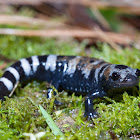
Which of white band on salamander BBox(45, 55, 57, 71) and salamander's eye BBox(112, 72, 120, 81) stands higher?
white band on salamander BBox(45, 55, 57, 71)

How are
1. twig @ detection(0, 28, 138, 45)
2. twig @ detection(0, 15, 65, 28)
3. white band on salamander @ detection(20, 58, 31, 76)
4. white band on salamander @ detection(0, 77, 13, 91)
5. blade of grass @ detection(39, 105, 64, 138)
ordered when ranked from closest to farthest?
blade of grass @ detection(39, 105, 64, 138) → white band on salamander @ detection(0, 77, 13, 91) → white band on salamander @ detection(20, 58, 31, 76) → twig @ detection(0, 28, 138, 45) → twig @ detection(0, 15, 65, 28)

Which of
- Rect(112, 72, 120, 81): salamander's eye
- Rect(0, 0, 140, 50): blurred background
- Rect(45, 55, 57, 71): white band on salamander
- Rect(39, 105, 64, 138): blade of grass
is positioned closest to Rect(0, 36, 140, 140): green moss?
Rect(39, 105, 64, 138): blade of grass

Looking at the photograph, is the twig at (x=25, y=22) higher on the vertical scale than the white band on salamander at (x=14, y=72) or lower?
higher

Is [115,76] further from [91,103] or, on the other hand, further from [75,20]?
[75,20]

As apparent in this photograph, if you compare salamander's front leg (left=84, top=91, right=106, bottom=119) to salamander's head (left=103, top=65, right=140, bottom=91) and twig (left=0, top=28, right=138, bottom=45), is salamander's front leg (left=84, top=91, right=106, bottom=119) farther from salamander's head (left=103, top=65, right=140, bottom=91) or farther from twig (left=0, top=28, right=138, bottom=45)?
twig (left=0, top=28, right=138, bottom=45)

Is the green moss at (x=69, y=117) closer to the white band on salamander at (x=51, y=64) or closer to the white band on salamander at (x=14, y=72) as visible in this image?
the white band on salamander at (x=14, y=72)

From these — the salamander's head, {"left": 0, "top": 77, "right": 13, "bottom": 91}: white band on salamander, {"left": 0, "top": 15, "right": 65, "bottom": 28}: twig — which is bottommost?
the salamander's head

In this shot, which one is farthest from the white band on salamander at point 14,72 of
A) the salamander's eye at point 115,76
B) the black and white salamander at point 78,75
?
the salamander's eye at point 115,76

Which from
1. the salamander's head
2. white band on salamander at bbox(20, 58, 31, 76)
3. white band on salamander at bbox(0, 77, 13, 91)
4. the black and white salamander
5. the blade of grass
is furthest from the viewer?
white band on salamander at bbox(20, 58, 31, 76)
